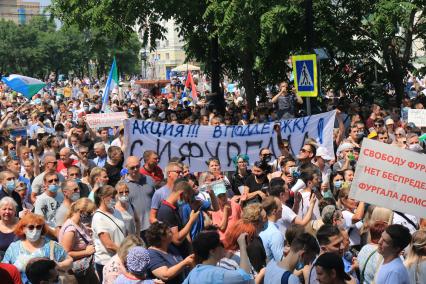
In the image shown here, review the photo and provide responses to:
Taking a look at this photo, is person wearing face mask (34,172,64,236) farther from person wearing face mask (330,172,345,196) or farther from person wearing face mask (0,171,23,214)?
person wearing face mask (330,172,345,196)

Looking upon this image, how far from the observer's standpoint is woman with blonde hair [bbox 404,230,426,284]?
20.9 feet

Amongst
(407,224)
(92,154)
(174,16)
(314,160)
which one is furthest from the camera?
(174,16)

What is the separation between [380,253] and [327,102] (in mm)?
14893

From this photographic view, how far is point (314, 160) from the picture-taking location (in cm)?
1165

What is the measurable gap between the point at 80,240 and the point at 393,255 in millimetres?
3066

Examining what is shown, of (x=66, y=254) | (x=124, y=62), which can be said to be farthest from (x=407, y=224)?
(x=124, y=62)

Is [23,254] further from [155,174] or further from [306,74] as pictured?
[306,74]

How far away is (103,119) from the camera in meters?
16.1

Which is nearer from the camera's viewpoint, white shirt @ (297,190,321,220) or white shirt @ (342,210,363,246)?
white shirt @ (342,210,363,246)

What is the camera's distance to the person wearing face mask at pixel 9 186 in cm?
973

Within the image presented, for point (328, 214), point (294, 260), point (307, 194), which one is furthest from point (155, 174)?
point (294, 260)

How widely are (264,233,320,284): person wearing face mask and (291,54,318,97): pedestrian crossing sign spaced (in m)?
7.40

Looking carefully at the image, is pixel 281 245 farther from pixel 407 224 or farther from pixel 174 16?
pixel 174 16

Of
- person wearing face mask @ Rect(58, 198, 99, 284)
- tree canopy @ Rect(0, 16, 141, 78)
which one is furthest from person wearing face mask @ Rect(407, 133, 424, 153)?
tree canopy @ Rect(0, 16, 141, 78)
